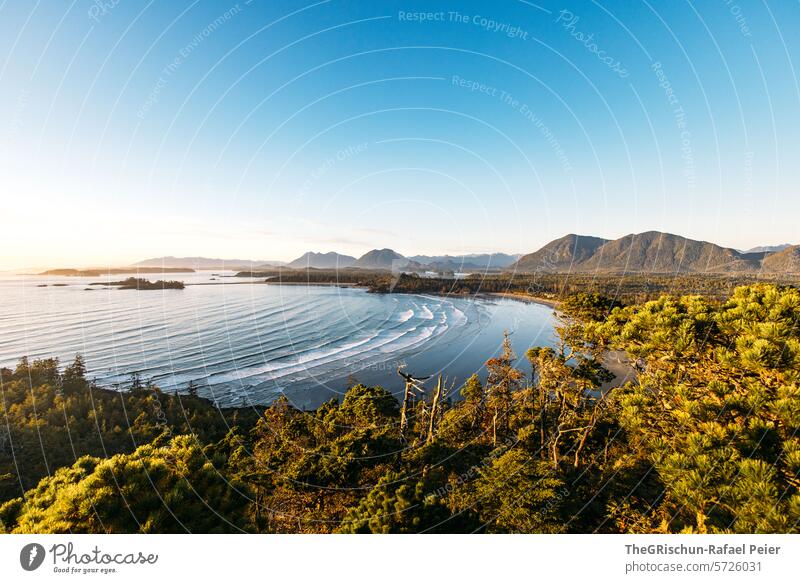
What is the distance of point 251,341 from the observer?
35.7 metres

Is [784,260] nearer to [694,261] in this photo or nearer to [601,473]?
[694,261]

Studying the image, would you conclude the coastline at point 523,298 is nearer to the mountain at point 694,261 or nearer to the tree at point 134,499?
the mountain at point 694,261

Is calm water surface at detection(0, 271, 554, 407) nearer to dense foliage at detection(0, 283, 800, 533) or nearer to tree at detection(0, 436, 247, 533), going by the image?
dense foliage at detection(0, 283, 800, 533)

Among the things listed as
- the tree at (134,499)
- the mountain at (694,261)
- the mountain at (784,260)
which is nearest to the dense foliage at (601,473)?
the tree at (134,499)

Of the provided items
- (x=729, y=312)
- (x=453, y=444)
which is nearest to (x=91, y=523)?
(x=729, y=312)

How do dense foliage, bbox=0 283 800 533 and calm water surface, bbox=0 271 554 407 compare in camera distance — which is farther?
calm water surface, bbox=0 271 554 407

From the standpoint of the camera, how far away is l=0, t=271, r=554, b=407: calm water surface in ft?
90.7

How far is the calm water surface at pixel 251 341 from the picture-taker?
27.6 m

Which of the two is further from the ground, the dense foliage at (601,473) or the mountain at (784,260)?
the mountain at (784,260)

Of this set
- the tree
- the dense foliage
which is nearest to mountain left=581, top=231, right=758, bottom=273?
the dense foliage

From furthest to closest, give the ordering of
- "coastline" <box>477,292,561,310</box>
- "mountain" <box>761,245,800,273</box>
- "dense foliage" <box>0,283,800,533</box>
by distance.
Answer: "mountain" <box>761,245,800,273</box>, "coastline" <box>477,292,561,310</box>, "dense foliage" <box>0,283,800,533</box>

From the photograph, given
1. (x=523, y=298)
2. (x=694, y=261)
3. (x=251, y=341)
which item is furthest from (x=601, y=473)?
(x=694, y=261)
